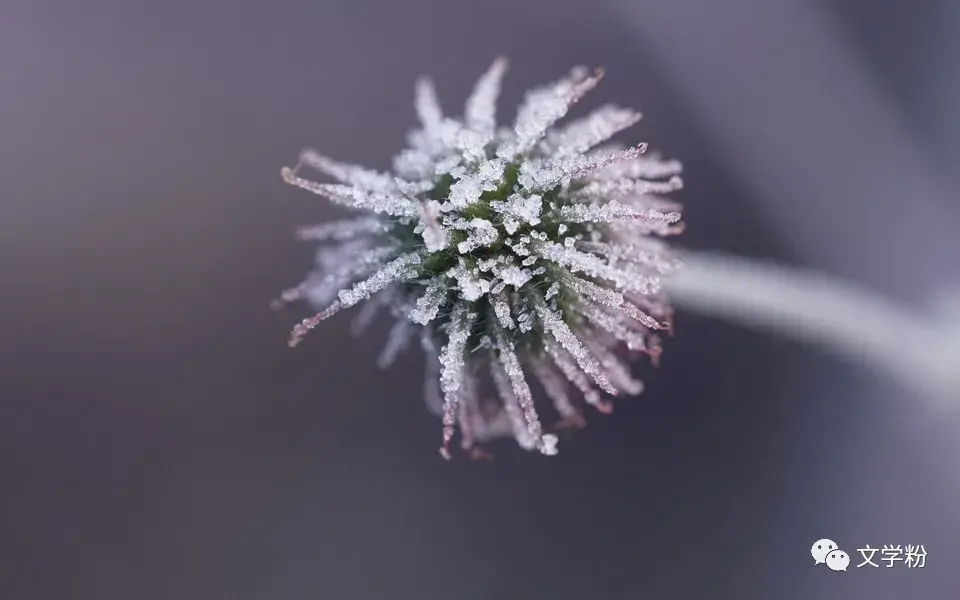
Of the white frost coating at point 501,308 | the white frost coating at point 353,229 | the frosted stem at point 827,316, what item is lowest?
the white frost coating at point 501,308

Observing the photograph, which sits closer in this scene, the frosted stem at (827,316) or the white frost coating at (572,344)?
the white frost coating at (572,344)

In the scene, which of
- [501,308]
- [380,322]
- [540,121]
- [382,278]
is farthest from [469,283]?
[380,322]

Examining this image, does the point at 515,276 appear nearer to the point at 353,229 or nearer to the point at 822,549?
the point at 353,229

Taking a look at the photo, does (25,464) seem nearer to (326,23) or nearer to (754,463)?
(326,23)

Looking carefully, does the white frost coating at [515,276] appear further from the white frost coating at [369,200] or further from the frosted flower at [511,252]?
the white frost coating at [369,200]

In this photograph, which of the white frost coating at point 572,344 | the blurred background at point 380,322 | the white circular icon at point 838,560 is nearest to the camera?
the white frost coating at point 572,344

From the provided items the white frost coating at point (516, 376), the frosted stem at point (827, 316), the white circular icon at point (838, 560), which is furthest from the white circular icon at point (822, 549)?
the white frost coating at point (516, 376)
